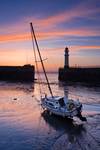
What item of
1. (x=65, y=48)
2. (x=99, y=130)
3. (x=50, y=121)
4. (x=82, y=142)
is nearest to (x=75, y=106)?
(x=50, y=121)

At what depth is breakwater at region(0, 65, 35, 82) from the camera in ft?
381

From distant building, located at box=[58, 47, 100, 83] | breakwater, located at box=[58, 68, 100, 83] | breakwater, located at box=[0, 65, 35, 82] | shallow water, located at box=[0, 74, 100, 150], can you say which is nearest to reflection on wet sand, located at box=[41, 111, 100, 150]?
shallow water, located at box=[0, 74, 100, 150]

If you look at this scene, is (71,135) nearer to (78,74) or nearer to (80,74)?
(80,74)

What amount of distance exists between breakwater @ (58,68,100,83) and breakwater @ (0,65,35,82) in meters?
11.2

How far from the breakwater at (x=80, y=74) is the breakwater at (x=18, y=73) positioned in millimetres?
11234

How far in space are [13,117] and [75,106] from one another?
6.42 m

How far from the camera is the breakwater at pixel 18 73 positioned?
11619cm

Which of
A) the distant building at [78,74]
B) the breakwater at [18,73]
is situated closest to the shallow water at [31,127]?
the distant building at [78,74]

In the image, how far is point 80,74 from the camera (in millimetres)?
106000

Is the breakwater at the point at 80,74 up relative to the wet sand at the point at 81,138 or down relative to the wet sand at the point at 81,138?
down

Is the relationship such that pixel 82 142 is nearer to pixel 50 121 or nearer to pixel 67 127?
pixel 67 127

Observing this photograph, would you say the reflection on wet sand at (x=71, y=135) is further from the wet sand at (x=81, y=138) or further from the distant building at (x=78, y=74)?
the distant building at (x=78, y=74)

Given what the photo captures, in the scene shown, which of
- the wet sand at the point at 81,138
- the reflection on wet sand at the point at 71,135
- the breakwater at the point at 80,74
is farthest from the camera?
the breakwater at the point at 80,74

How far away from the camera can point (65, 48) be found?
9925 centimetres
